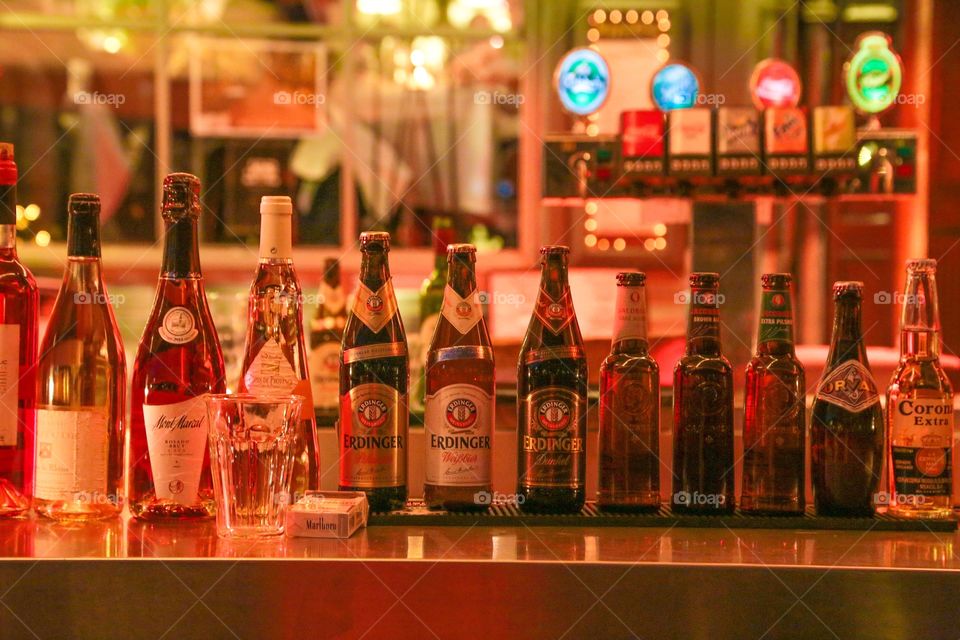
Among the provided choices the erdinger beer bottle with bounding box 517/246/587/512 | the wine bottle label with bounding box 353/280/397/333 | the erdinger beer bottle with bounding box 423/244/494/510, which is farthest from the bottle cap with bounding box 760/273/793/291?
the wine bottle label with bounding box 353/280/397/333

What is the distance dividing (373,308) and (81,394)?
0.33 meters

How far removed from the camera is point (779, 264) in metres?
3.87

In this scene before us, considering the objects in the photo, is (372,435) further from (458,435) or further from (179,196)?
(179,196)

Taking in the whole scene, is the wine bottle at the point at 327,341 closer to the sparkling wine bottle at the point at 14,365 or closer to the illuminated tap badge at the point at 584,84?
the sparkling wine bottle at the point at 14,365

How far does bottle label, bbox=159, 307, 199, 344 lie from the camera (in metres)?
1.14

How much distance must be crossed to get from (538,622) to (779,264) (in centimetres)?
321

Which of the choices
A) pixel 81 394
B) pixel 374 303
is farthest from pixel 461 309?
pixel 81 394

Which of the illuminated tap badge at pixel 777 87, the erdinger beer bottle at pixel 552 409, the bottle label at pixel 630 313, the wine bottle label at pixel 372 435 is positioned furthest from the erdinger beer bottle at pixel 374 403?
the illuminated tap badge at pixel 777 87

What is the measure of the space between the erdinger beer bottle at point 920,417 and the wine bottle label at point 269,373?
0.66 m

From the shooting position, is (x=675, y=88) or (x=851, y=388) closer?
(x=851, y=388)

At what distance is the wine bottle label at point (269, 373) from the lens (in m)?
1.15

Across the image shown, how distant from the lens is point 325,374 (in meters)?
1.61

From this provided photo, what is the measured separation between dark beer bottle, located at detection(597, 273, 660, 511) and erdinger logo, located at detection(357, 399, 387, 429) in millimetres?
248

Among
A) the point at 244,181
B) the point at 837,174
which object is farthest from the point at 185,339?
the point at 244,181
